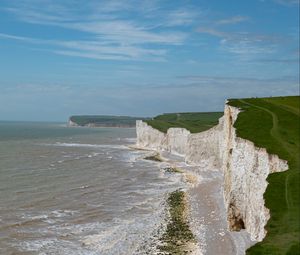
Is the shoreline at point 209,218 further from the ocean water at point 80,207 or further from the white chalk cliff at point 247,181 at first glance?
the ocean water at point 80,207

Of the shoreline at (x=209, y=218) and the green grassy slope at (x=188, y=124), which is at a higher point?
the green grassy slope at (x=188, y=124)

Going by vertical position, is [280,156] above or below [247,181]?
above

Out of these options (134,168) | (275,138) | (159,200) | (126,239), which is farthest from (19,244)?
(134,168)

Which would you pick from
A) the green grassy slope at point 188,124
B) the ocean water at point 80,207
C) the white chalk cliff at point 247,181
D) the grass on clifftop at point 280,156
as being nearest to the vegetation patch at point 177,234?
the ocean water at point 80,207

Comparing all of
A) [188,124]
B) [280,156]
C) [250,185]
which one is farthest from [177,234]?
[188,124]

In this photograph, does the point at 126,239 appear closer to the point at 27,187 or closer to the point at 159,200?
the point at 159,200

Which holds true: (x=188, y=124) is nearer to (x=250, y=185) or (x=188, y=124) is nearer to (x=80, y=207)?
(x=80, y=207)
